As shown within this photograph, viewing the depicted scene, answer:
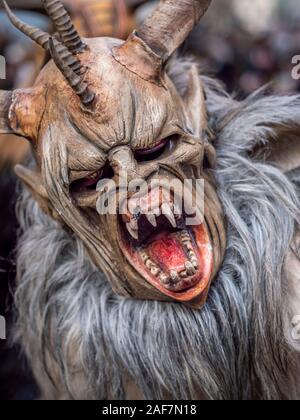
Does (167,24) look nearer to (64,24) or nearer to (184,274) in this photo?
(64,24)

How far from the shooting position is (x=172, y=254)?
101 centimetres

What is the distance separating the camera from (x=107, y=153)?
0.96m

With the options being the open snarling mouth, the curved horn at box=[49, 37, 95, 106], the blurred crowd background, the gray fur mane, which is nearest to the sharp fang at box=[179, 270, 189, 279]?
the open snarling mouth

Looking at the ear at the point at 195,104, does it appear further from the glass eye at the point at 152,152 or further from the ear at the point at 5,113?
the ear at the point at 5,113

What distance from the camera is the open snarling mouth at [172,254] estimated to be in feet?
3.32

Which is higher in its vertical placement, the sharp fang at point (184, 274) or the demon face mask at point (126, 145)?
the demon face mask at point (126, 145)

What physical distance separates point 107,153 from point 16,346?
711 mm

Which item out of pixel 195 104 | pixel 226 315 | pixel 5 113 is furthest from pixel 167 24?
pixel 226 315

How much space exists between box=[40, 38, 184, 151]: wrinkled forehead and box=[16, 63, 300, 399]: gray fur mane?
0.20 meters

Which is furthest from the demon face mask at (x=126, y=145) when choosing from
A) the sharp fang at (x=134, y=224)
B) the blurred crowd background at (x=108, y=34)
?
the blurred crowd background at (x=108, y=34)

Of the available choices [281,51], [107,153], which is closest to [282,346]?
[107,153]

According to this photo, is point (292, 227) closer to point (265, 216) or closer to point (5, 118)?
point (265, 216)

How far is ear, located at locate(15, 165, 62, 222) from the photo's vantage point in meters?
1.09
